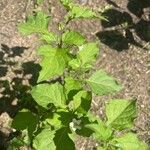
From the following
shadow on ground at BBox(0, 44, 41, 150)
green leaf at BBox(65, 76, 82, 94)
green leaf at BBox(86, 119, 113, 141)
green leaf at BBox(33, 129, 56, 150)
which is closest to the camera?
green leaf at BBox(86, 119, 113, 141)

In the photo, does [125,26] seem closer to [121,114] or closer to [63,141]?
[121,114]

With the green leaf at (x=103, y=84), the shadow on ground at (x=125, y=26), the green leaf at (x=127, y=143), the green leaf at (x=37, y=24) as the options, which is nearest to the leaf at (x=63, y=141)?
the green leaf at (x=127, y=143)

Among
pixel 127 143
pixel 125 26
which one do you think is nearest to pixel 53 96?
pixel 127 143

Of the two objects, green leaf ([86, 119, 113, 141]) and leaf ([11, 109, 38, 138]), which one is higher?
green leaf ([86, 119, 113, 141])

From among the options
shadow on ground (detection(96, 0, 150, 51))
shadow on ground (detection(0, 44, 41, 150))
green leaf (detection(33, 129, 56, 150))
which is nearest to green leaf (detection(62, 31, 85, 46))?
green leaf (detection(33, 129, 56, 150))

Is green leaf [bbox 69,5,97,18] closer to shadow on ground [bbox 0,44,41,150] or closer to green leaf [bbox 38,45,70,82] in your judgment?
green leaf [bbox 38,45,70,82]
